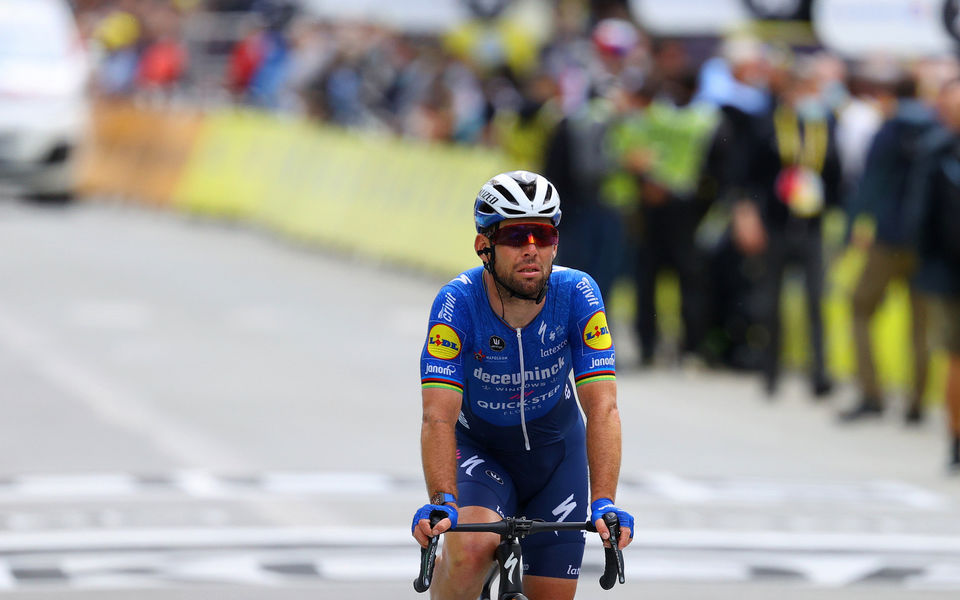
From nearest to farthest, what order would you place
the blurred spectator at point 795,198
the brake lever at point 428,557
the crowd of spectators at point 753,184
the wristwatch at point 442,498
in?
the brake lever at point 428,557, the wristwatch at point 442,498, the crowd of spectators at point 753,184, the blurred spectator at point 795,198

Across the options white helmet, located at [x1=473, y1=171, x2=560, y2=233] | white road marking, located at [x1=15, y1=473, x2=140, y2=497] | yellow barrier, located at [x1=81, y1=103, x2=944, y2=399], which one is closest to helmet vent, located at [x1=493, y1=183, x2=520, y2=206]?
white helmet, located at [x1=473, y1=171, x2=560, y2=233]

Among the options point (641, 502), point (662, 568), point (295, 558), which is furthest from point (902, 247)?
point (295, 558)

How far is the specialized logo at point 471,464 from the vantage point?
662cm

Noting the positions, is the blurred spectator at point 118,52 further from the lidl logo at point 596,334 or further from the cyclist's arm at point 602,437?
the cyclist's arm at point 602,437

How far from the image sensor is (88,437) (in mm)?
12625

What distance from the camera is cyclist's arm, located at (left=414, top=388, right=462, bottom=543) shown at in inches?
240

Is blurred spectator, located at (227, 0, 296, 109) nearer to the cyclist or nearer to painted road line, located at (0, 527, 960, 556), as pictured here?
painted road line, located at (0, 527, 960, 556)

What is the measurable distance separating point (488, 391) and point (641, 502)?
14.9 ft

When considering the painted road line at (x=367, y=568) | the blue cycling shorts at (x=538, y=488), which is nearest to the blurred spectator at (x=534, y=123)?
the painted road line at (x=367, y=568)

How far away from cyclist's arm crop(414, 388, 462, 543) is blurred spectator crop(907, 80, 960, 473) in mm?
6416

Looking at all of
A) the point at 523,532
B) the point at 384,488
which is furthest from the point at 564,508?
the point at 384,488

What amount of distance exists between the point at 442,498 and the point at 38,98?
22.0 meters

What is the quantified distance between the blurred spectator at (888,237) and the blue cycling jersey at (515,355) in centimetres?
692

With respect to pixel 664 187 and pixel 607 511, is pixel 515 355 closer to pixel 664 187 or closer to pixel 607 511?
pixel 607 511
